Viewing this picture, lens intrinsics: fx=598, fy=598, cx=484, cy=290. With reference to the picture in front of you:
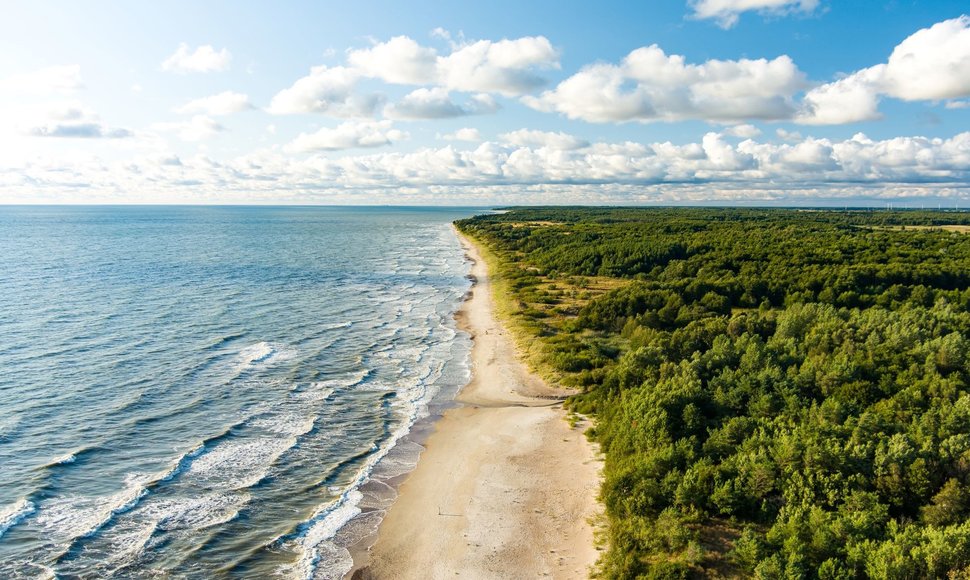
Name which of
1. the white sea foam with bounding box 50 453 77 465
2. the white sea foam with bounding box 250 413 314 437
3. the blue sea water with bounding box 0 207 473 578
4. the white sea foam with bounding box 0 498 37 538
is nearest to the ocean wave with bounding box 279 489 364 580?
the blue sea water with bounding box 0 207 473 578

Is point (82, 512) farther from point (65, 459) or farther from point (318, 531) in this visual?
point (318, 531)

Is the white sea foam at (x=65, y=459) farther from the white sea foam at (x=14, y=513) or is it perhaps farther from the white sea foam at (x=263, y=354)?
the white sea foam at (x=263, y=354)

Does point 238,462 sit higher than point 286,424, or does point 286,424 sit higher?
point 286,424

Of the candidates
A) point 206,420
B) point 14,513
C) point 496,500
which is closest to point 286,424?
point 206,420

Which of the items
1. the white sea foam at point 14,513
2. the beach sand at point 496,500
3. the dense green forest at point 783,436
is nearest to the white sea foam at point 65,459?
the white sea foam at point 14,513

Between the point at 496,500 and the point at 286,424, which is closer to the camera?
the point at 496,500

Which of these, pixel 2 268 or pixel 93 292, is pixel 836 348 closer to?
pixel 93 292
